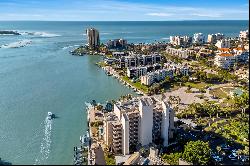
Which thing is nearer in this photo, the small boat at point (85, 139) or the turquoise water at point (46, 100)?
the turquoise water at point (46, 100)

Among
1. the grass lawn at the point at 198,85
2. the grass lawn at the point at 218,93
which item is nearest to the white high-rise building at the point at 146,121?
the grass lawn at the point at 218,93

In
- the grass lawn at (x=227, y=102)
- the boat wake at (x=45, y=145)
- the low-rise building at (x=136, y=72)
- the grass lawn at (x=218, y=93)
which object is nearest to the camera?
the boat wake at (x=45, y=145)

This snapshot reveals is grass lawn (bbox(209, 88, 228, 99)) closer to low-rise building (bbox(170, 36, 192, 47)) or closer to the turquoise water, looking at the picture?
the turquoise water

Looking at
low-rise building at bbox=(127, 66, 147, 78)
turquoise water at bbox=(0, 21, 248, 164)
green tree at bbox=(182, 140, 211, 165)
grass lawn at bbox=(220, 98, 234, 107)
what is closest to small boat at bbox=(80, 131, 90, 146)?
turquoise water at bbox=(0, 21, 248, 164)

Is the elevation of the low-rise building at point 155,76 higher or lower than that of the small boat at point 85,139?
higher

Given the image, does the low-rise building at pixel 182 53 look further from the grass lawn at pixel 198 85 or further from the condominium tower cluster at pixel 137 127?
the condominium tower cluster at pixel 137 127

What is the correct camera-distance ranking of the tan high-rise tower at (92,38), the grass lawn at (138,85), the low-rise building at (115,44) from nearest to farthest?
the grass lawn at (138,85) < the tan high-rise tower at (92,38) < the low-rise building at (115,44)

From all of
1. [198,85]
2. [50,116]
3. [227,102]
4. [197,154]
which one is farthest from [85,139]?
[198,85]

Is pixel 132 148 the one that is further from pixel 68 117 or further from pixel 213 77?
pixel 213 77

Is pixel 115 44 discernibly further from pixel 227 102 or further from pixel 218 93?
pixel 227 102
